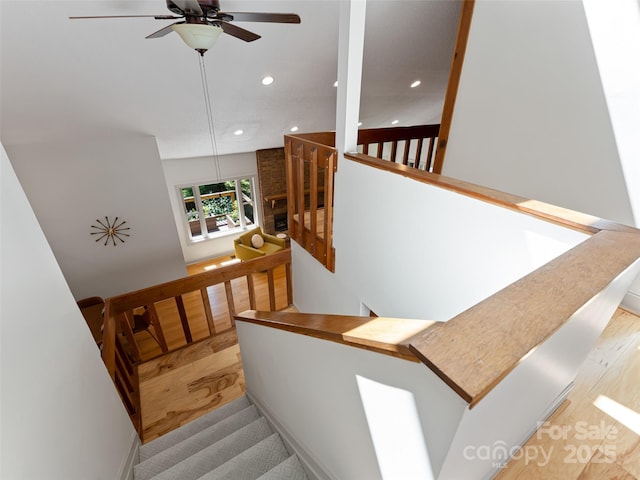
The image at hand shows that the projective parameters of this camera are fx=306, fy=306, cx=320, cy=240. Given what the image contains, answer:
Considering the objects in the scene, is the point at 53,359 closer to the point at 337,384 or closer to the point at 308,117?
the point at 337,384

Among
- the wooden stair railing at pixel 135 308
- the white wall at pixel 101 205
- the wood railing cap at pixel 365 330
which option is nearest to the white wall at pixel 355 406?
the wood railing cap at pixel 365 330

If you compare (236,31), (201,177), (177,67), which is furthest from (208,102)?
(201,177)

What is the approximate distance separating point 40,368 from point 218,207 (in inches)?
272

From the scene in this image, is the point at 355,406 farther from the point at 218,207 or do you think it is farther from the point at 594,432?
the point at 218,207

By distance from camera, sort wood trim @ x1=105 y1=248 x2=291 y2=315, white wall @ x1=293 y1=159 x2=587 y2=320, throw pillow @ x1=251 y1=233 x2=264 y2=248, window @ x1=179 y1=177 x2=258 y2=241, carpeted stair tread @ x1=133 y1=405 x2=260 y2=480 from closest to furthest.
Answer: white wall @ x1=293 y1=159 x2=587 y2=320 < carpeted stair tread @ x1=133 y1=405 x2=260 y2=480 < wood trim @ x1=105 y1=248 x2=291 y2=315 < throw pillow @ x1=251 y1=233 x2=264 y2=248 < window @ x1=179 y1=177 x2=258 y2=241

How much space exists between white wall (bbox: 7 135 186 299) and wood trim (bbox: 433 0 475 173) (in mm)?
4065

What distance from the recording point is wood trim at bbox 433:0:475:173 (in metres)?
2.21

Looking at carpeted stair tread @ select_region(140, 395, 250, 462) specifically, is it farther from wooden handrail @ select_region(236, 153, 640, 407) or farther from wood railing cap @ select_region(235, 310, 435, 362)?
wooden handrail @ select_region(236, 153, 640, 407)

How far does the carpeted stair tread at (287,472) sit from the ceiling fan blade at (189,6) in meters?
2.47

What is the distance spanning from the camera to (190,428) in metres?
2.28

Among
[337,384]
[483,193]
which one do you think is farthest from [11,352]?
[483,193]

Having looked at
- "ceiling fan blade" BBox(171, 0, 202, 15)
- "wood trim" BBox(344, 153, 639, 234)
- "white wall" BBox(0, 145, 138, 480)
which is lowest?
"white wall" BBox(0, 145, 138, 480)

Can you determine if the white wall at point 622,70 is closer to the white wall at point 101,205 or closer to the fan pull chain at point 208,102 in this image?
the fan pull chain at point 208,102

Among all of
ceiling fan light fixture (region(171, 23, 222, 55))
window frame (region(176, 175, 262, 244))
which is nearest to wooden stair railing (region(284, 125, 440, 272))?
ceiling fan light fixture (region(171, 23, 222, 55))
